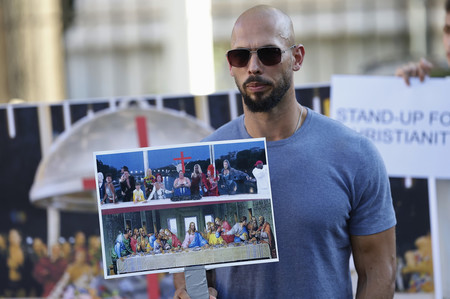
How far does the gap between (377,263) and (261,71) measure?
2.57 ft

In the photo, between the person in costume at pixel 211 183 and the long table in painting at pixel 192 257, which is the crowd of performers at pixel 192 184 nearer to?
the person in costume at pixel 211 183

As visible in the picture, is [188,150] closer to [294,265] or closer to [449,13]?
[294,265]

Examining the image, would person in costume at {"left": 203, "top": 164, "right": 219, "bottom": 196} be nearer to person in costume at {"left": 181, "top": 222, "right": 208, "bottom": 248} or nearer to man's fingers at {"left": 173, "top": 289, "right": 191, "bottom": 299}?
person in costume at {"left": 181, "top": 222, "right": 208, "bottom": 248}

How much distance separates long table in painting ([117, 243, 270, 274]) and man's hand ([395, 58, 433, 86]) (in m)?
1.83

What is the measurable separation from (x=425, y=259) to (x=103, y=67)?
701cm

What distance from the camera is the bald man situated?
2.39 metres

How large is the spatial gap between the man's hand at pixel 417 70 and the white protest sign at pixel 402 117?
0.04m

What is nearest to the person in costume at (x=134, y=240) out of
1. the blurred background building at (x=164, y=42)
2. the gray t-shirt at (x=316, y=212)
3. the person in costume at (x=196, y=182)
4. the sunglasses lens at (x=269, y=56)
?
the person in costume at (x=196, y=182)

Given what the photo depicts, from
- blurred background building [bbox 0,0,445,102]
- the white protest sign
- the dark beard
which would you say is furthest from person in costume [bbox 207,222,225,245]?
blurred background building [bbox 0,0,445,102]

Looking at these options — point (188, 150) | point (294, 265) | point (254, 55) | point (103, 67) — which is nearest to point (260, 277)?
point (294, 265)

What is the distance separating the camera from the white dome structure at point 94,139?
4.23 m

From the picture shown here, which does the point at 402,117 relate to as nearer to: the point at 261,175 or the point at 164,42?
the point at 261,175

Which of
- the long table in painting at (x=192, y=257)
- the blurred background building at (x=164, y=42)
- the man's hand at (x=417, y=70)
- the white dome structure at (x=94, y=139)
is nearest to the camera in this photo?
the long table in painting at (x=192, y=257)

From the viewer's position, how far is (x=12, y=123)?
4.27 meters
